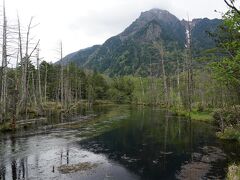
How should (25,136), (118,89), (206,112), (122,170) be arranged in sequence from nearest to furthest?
(122,170)
(25,136)
(206,112)
(118,89)

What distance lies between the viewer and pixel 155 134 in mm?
37219

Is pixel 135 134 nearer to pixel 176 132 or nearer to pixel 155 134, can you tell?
pixel 155 134

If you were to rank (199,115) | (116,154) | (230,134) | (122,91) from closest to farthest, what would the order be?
(116,154) → (230,134) → (199,115) → (122,91)

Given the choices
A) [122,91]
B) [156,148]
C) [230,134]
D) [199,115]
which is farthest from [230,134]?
[122,91]

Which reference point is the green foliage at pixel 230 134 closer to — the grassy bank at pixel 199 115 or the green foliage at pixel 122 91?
the grassy bank at pixel 199 115

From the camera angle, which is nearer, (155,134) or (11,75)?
(155,134)

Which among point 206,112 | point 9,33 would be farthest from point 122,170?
point 206,112

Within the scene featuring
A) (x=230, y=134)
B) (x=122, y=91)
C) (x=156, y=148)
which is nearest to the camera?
(x=156, y=148)

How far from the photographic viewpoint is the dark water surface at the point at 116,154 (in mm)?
20062

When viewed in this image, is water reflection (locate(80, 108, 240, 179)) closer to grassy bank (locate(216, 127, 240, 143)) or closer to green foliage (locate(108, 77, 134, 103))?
grassy bank (locate(216, 127, 240, 143))

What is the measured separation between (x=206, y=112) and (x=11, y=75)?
59456 millimetres

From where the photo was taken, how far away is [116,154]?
26.0 m

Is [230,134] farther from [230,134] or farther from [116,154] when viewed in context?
[116,154]

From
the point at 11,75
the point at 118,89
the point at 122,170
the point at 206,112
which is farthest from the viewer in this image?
the point at 118,89
